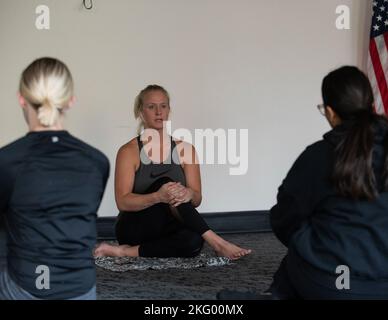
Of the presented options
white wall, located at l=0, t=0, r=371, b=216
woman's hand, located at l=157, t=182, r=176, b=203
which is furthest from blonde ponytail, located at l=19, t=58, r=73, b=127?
white wall, located at l=0, t=0, r=371, b=216

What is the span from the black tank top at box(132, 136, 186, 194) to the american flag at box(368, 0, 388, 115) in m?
1.60

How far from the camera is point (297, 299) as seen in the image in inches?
74.5

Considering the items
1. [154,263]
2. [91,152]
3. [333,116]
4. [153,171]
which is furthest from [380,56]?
[91,152]

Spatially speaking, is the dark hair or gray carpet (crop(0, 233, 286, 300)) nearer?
the dark hair

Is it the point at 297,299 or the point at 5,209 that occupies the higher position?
the point at 5,209

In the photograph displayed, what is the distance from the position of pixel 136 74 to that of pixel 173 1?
1.83 ft

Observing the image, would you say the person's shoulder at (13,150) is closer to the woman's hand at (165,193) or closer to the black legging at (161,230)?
the woman's hand at (165,193)

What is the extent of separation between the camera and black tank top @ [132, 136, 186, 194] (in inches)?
120

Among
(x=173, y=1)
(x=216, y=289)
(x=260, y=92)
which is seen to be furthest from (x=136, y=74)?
(x=216, y=289)

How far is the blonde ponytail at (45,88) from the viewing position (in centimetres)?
155

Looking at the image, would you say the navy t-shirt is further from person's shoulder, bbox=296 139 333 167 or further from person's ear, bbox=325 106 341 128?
person's ear, bbox=325 106 341 128

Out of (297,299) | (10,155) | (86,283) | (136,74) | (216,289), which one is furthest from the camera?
(136,74)

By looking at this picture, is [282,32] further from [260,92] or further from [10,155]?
[10,155]

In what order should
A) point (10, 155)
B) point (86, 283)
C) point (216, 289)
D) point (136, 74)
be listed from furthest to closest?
point (136, 74), point (216, 289), point (86, 283), point (10, 155)
